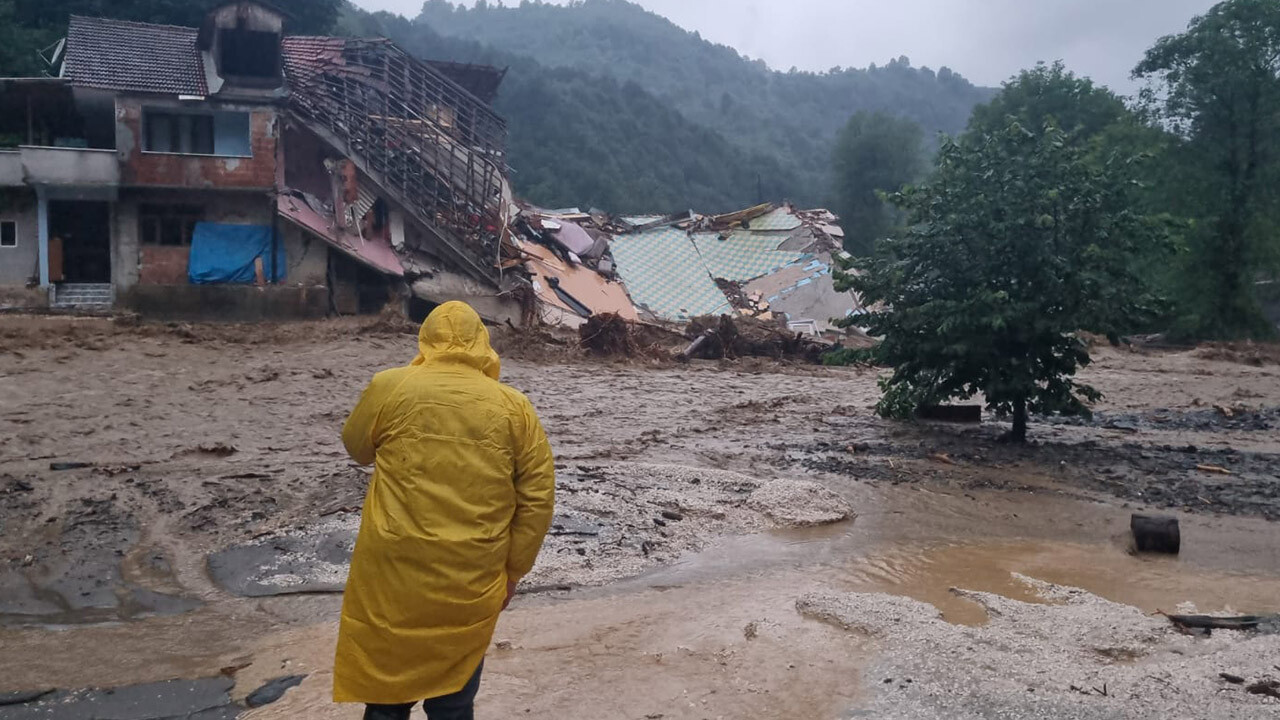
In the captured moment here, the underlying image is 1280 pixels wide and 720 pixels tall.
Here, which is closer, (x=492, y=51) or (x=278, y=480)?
(x=278, y=480)

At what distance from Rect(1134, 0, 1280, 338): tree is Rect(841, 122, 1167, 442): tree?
20544mm

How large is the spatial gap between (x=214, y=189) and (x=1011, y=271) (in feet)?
56.9

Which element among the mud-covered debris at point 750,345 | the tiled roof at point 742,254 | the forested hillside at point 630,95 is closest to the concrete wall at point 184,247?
the mud-covered debris at point 750,345

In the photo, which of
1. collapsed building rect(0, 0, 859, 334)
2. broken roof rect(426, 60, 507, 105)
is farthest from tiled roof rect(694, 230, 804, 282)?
broken roof rect(426, 60, 507, 105)

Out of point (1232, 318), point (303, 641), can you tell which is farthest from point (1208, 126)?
point (303, 641)

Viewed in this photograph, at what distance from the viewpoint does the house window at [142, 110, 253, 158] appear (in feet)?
71.9

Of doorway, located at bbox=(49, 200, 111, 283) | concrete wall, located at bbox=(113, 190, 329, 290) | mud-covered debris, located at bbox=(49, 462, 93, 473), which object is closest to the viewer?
mud-covered debris, located at bbox=(49, 462, 93, 473)

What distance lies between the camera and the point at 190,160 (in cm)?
2127

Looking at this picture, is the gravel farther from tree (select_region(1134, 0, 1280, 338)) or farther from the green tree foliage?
the green tree foliage

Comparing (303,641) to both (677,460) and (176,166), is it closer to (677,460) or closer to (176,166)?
(677,460)

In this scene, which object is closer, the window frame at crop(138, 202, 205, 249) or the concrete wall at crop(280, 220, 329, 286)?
the window frame at crop(138, 202, 205, 249)

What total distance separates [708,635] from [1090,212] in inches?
313

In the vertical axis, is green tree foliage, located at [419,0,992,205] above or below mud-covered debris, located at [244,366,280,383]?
above

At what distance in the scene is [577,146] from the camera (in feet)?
198
